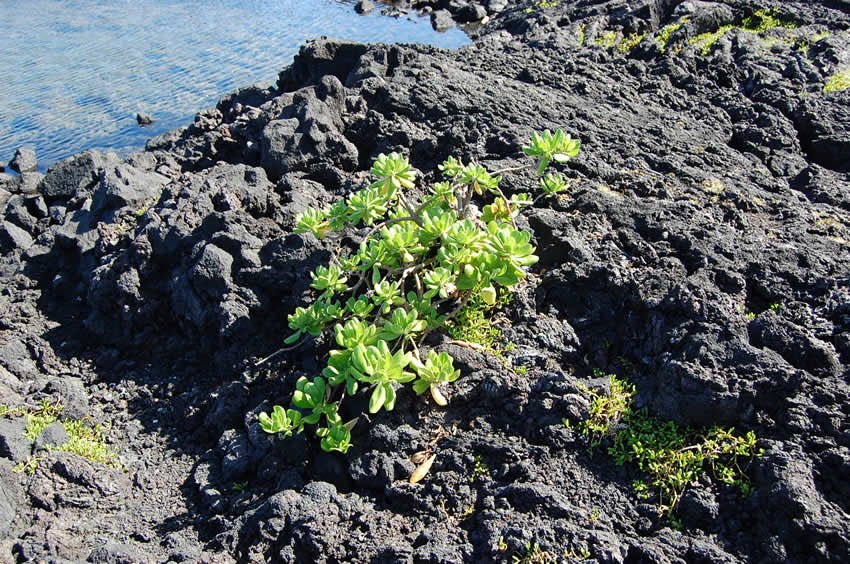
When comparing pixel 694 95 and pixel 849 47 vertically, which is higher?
pixel 849 47

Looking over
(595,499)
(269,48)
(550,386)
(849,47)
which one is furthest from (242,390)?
(269,48)

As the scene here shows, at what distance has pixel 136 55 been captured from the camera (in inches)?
579

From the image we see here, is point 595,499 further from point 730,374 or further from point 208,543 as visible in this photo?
point 208,543

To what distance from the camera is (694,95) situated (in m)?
6.56

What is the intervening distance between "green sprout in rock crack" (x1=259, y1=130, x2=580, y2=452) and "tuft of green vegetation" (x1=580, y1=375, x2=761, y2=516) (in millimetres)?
831

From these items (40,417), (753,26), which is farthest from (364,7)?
(40,417)

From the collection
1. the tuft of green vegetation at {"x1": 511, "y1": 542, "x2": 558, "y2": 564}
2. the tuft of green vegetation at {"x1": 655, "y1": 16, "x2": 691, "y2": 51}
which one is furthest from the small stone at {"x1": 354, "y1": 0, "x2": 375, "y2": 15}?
the tuft of green vegetation at {"x1": 511, "y1": 542, "x2": 558, "y2": 564}

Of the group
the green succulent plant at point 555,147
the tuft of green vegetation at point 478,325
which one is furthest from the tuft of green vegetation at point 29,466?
the green succulent plant at point 555,147

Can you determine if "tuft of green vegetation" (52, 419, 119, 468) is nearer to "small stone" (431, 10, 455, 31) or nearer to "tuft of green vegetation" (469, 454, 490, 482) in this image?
"tuft of green vegetation" (469, 454, 490, 482)

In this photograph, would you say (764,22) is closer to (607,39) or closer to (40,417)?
(607,39)

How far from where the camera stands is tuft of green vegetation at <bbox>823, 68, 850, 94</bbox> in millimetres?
6399

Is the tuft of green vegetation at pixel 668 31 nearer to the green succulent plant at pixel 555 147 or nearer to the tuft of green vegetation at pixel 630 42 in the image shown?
the tuft of green vegetation at pixel 630 42

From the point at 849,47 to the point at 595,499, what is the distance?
686 centimetres

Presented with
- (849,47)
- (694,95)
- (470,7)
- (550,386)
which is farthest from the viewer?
(470,7)
